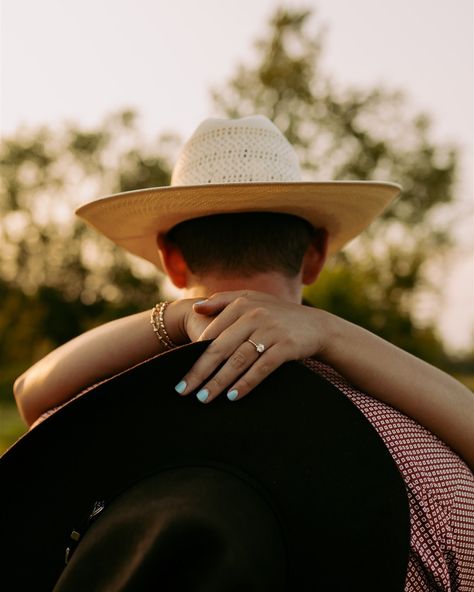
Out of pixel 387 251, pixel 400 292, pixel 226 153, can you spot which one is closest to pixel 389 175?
pixel 387 251

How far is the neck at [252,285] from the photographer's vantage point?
1.99 meters

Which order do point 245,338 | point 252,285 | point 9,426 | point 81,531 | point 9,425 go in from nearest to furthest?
point 81,531 → point 245,338 → point 252,285 → point 9,426 → point 9,425

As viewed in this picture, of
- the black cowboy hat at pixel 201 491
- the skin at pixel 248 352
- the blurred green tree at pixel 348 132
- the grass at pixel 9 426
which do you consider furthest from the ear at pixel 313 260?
the blurred green tree at pixel 348 132

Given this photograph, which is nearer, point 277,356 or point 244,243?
point 277,356

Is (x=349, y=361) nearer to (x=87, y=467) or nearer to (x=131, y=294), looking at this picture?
(x=87, y=467)

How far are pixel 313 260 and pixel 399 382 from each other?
667 mm

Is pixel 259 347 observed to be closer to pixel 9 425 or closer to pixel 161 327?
pixel 161 327

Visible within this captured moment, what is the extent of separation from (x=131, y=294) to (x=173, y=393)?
39.4 metres

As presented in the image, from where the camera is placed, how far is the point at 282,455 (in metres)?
1.48

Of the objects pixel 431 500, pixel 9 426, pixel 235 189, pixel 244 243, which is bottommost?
pixel 9 426

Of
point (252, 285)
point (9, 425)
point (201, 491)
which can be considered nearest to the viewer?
point (201, 491)

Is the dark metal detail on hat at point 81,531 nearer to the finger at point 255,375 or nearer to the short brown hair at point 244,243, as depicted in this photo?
the finger at point 255,375

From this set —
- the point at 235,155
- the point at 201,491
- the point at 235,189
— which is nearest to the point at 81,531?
the point at 201,491

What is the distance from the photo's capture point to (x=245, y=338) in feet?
5.41
